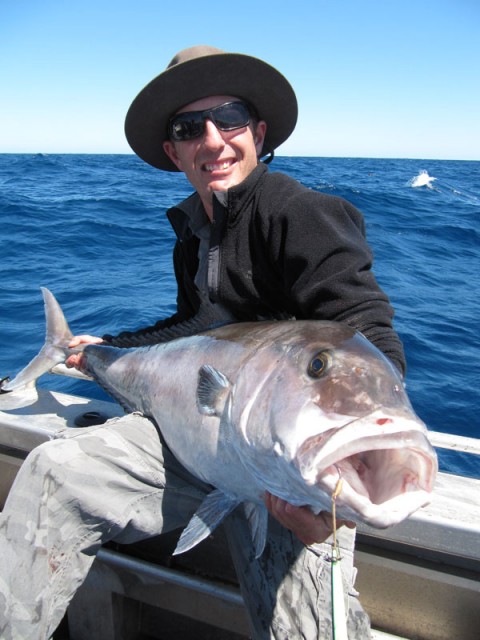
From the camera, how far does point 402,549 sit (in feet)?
7.16

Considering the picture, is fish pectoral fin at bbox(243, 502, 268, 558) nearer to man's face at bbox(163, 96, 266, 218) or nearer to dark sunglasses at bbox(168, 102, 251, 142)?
man's face at bbox(163, 96, 266, 218)

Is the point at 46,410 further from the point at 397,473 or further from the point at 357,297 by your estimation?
the point at 397,473

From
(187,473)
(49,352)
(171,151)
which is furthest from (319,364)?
(49,352)

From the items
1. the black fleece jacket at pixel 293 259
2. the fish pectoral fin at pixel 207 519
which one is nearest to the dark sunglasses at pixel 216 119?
A: the black fleece jacket at pixel 293 259

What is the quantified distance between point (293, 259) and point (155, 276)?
7135 millimetres

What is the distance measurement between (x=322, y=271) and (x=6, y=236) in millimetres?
11141

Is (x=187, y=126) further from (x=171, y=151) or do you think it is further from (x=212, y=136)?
(x=171, y=151)

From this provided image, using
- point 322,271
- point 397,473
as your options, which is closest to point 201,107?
point 322,271

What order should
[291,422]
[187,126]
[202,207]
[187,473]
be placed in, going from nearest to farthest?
[291,422] < [187,473] < [187,126] < [202,207]

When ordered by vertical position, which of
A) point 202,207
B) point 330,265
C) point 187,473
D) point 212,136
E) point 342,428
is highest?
point 212,136

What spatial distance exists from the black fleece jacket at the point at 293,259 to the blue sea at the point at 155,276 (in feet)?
8.79

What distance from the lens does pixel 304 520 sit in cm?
157

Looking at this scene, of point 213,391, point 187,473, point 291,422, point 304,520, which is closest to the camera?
point 291,422

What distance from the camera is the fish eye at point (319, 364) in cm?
143
